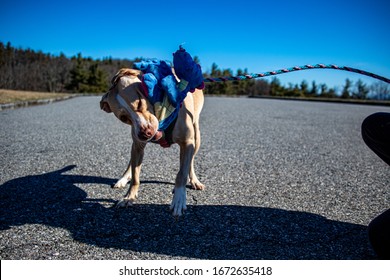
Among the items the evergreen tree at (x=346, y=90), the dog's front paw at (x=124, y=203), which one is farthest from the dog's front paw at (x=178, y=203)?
the evergreen tree at (x=346, y=90)

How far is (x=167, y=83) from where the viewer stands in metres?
2.56

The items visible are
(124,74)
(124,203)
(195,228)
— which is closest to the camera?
(124,74)

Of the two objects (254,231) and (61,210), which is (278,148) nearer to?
Answer: (254,231)

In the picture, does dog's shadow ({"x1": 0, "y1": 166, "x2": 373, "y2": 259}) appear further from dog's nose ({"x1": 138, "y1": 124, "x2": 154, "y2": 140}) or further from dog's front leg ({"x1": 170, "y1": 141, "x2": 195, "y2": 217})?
dog's nose ({"x1": 138, "y1": 124, "x2": 154, "y2": 140})

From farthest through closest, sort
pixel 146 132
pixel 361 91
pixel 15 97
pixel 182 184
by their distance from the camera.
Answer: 1. pixel 361 91
2. pixel 15 97
3. pixel 182 184
4. pixel 146 132

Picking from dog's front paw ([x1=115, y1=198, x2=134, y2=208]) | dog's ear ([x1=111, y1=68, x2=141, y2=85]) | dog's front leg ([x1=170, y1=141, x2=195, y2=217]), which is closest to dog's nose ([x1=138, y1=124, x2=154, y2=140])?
dog's ear ([x1=111, y1=68, x2=141, y2=85])

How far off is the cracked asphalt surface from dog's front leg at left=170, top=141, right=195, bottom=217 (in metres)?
0.17

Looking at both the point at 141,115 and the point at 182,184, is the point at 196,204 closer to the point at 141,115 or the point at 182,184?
the point at 182,184

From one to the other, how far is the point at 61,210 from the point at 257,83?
6701 centimetres

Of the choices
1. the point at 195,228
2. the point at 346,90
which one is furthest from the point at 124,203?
the point at 346,90

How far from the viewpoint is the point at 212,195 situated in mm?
3764

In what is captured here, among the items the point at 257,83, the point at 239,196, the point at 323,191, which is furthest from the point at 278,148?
the point at 257,83

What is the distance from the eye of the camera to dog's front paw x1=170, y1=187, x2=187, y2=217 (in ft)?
9.28

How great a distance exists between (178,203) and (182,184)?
0.19 metres
